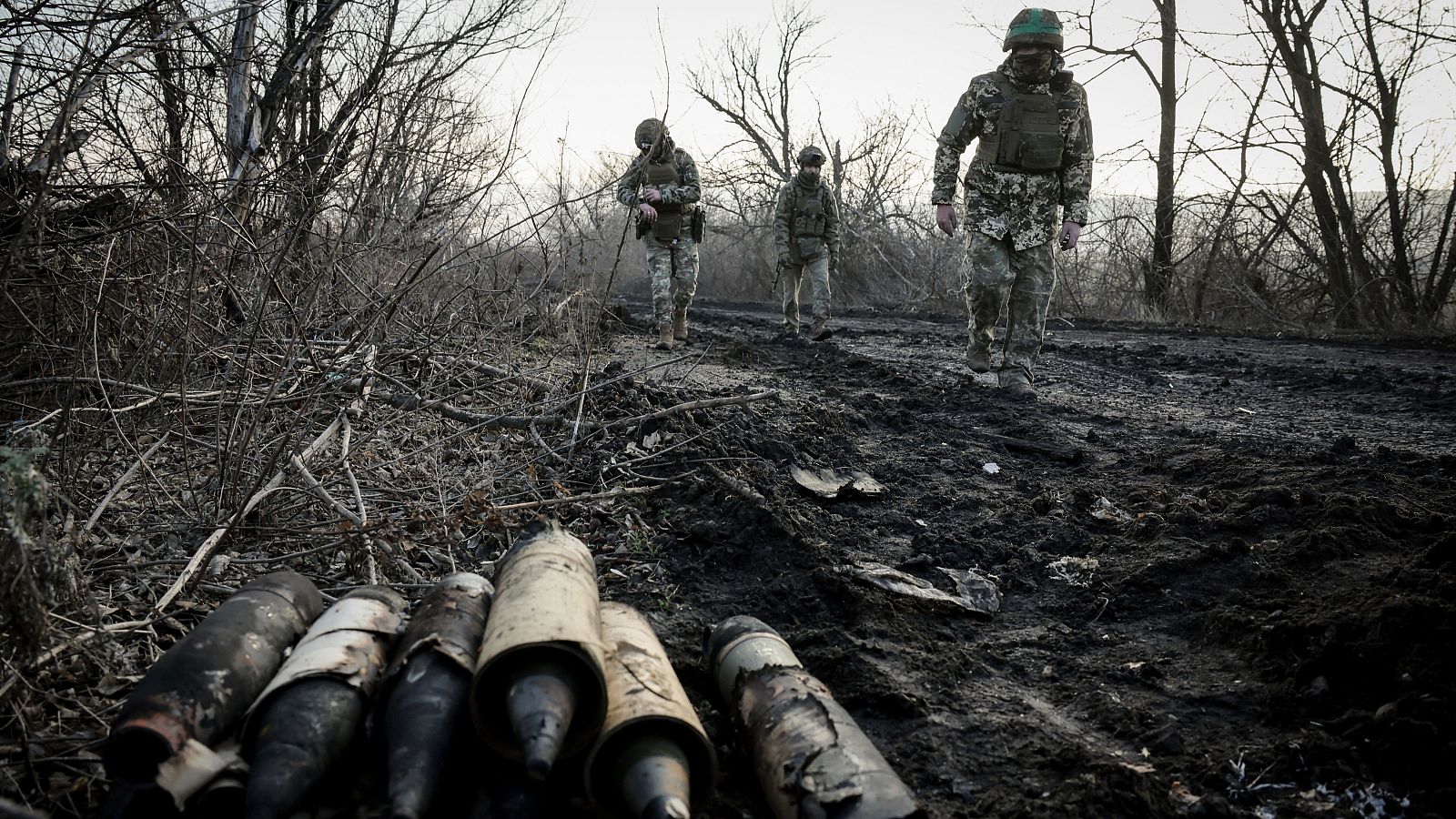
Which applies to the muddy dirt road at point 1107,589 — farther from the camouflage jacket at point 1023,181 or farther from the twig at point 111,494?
the twig at point 111,494

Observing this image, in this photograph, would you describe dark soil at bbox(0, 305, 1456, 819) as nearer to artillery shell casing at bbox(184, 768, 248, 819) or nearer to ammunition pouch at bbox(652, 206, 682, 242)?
artillery shell casing at bbox(184, 768, 248, 819)

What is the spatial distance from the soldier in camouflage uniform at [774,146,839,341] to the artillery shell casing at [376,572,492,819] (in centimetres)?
877

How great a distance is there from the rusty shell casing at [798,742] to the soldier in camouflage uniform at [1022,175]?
4566mm

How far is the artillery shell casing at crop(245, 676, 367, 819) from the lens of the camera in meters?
1.39

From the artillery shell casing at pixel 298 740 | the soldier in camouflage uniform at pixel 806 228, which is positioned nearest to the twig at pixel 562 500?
the artillery shell casing at pixel 298 740

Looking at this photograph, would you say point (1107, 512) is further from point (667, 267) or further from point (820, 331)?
point (820, 331)

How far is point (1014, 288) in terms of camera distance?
623 cm

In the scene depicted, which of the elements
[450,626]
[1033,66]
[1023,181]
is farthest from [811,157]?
[450,626]

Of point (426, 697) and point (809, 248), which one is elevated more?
point (809, 248)

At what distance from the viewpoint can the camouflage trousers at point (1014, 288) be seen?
609cm

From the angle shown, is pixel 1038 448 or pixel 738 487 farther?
pixel 1038 448

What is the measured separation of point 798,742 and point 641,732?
12.3 inches

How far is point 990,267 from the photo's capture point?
20.0ft

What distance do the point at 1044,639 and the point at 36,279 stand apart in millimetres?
3885
